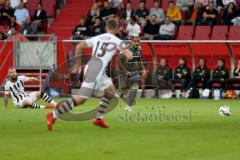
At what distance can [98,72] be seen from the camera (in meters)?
15.5

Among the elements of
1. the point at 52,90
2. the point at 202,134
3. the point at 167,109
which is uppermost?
the point at 202,134

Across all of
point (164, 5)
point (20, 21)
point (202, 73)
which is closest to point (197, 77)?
point (202, 73)

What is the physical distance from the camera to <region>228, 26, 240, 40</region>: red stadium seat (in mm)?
29884

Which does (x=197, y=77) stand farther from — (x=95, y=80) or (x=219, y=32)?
(x=95, y=80)

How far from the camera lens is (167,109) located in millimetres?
21906

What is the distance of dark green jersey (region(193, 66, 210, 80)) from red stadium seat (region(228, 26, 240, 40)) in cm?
180

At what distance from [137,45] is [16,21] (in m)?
13.4

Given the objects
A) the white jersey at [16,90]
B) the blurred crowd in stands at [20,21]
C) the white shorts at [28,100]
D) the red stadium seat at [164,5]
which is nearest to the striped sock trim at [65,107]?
the white shorts at [28,100]

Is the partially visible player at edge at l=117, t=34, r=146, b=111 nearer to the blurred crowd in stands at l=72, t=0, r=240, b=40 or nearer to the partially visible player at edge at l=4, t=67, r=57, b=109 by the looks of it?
the partially visible player at edge at l=4, t=67, r=57, b=109

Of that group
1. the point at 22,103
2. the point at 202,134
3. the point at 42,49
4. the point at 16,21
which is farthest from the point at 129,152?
the point at 16,21

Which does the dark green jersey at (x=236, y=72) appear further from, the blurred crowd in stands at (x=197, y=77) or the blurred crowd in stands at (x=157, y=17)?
the blurred crowd in stands at (x=157, y=17)

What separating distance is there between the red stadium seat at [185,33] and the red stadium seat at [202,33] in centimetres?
20

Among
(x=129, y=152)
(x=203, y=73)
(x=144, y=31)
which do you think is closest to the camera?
(x=129, y=152)

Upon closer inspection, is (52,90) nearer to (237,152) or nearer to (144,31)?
(144,31)
